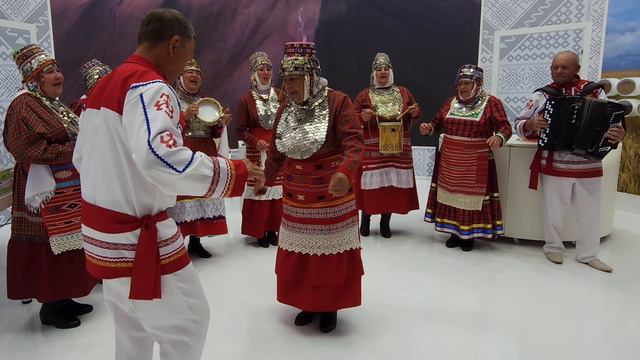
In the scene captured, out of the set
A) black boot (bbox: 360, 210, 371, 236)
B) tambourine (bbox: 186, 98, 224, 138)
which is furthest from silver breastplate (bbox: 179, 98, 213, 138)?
black boot (bbox: 360, 210, 371, 236)

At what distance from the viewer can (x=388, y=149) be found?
15.0 ft

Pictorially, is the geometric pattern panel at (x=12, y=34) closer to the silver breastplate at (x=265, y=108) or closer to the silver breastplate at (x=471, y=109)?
the silver breastplate at (x=265, y=108)

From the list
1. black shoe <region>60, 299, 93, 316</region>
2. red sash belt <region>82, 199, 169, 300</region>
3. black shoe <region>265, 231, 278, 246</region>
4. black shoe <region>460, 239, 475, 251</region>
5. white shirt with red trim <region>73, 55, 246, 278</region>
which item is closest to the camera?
white shirt with red trim <region>73, 55, 246, 278</region>

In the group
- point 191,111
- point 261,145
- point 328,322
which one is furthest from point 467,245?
point 191,111

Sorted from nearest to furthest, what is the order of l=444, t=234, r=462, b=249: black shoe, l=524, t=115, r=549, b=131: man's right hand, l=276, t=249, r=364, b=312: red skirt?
1. l=276, t=249, r=364, b=312: red skirt
2. l=524, t=115, r=549, b=131: man's right hand
3. l=444, t=234, r=462, b=249: black shoe

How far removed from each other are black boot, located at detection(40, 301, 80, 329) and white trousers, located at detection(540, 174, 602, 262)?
3.79m

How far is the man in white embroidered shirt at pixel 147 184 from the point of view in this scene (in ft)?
4.96

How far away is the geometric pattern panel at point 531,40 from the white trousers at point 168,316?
5.85 m

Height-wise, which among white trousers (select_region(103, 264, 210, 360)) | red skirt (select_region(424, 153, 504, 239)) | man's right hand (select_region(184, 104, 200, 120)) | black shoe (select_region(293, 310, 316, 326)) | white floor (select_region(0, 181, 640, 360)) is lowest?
white floor (select_region(0, 181, 640, 360))

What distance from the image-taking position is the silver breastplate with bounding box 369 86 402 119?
457cm

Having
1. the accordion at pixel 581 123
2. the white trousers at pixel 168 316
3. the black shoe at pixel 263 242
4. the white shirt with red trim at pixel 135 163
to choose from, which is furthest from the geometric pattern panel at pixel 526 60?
the white trousers at pixel 168 316

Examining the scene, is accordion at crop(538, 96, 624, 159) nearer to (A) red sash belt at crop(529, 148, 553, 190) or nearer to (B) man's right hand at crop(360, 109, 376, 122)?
(A) red sash belt at crop(529, 148, 553, 190)

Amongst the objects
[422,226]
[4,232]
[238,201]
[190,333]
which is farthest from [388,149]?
[4,232]

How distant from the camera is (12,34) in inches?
208
